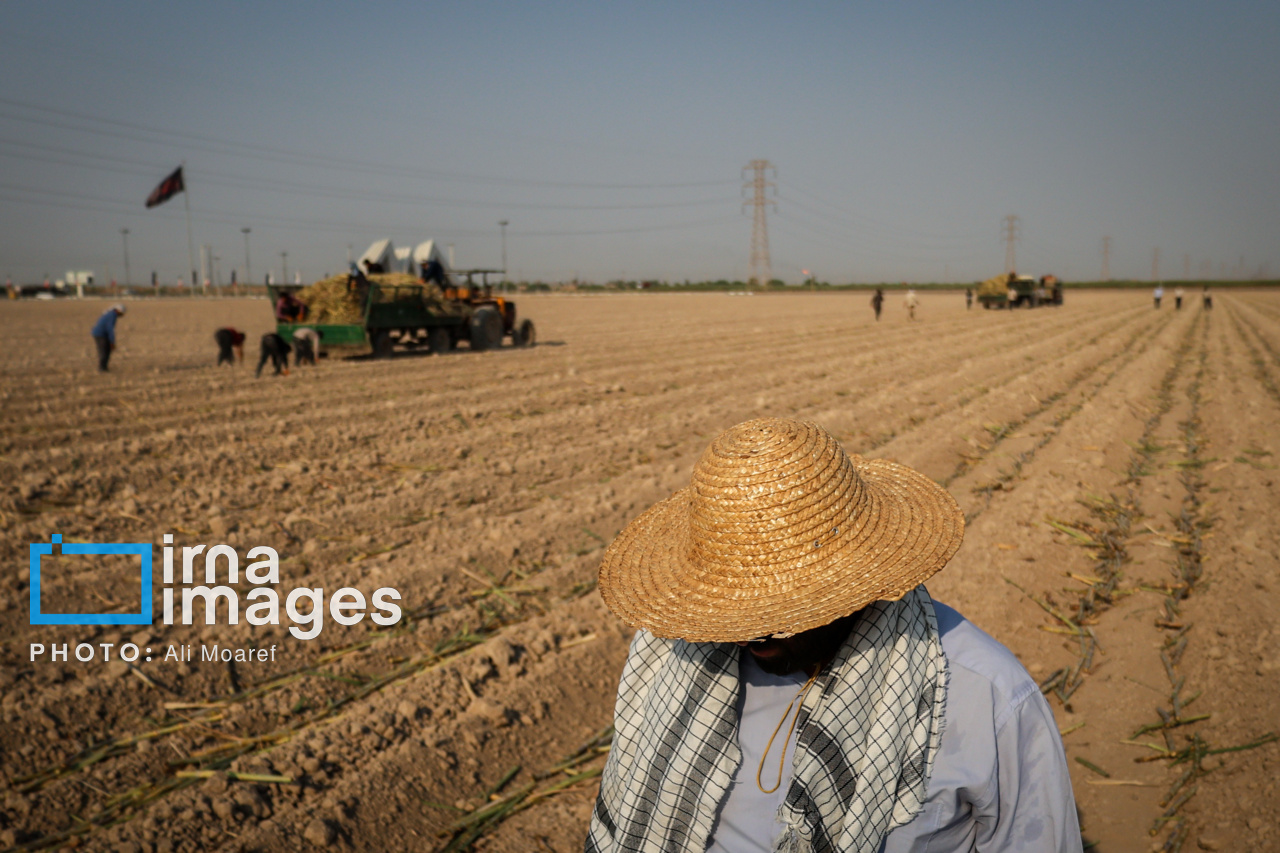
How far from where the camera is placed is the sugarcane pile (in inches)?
571

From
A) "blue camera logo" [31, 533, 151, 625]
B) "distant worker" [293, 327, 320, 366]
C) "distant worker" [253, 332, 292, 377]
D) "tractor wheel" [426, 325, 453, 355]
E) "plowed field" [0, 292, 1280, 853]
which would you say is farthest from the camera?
"tractor wheel" [426, 325, 453, 355]

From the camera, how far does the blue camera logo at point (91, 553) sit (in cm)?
430

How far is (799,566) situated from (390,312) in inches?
563

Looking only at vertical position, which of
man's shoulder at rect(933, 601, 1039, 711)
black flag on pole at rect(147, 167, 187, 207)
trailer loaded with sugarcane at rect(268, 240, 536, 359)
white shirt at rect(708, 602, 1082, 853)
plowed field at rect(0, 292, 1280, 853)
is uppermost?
black flag on pole at rect(147, 167, 187, 207)

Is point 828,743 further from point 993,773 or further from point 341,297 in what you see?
point 341,297

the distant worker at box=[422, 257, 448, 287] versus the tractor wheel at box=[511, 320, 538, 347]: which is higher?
the distant worker at box=[422, 257, 448, 287]

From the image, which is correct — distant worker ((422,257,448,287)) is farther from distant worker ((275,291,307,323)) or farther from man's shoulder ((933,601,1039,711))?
man's shoulder ((933,601,1039,711))

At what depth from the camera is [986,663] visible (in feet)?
5.02

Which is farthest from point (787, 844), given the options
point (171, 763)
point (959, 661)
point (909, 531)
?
point (171, 763)

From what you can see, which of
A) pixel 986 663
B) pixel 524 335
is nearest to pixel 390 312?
pixel 524 335

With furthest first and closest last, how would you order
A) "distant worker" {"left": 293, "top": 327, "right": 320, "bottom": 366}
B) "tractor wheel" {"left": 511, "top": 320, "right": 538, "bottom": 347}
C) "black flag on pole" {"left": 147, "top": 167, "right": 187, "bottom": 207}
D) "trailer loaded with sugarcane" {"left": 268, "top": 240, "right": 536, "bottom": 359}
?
"black flag on pole" {"left": 147, "top": 167, "right": 187, "bottom": 207}, "tractor wheel" {"left": 511, "top": 320, "right": 538, "bottom": 347}, "trailer loaded with sugarcane" {"left": 268, "top": 240, "right": 536, "bottom": 359}, "distant worker" {"left": 293, "top": 327, "right": 320, "bottom": 366}

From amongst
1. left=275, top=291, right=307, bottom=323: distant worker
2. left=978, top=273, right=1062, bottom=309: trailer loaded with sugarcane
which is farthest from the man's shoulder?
left=978, top=273, right=1062, bottom=309: trailer loaded with sugarcane

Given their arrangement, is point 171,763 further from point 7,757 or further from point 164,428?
point 164,428

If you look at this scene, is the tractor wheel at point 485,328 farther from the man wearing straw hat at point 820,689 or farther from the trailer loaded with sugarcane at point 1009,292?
the trailer loaded with sugarcane at point 1009,292
